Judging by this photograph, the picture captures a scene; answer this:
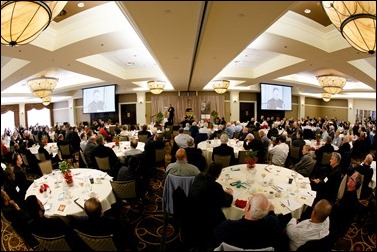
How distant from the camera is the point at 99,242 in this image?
2.35 meters

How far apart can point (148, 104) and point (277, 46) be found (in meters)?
11.9

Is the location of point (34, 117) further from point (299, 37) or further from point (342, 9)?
point (342, 9)

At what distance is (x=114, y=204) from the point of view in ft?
13.0

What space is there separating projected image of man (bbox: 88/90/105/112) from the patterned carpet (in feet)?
36.2

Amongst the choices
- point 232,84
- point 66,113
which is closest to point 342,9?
point 232,84

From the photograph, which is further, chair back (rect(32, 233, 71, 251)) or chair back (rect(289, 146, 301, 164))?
chair back (rect(289, 146, 301, 164))

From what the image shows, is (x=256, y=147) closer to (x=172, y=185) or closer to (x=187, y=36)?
(x=172, y=185)

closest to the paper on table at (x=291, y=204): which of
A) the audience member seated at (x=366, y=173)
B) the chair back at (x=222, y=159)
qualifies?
the audience member seated at (x=366, y=173)

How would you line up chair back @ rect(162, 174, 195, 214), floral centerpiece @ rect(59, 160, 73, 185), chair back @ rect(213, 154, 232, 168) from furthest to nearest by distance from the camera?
chair back @ rect(213, 154, 232, 168), floral centerpiece @ rect(59, 160, 73, 185), chair back @ rect(162, 174, 195, 214)

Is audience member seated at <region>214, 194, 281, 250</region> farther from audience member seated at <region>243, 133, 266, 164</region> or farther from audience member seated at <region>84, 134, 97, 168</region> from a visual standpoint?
audience member seated at <region>84, 134, 97, 168</region>

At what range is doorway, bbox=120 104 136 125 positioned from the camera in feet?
53.4

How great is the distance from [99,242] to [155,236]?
148 cm

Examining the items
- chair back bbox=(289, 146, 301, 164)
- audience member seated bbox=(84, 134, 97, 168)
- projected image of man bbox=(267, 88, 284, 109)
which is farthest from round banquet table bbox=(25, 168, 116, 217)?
projected image of man bbox=(267, 88, 284, 109)

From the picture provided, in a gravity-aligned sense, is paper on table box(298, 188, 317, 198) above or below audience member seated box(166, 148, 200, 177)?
below
